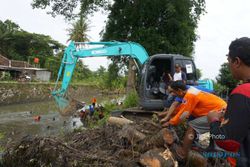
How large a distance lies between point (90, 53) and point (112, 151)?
6.66 metres

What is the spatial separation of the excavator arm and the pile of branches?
5.46 m

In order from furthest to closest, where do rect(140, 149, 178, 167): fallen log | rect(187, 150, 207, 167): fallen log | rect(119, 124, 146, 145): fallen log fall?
rect(119, 124, 146, 145): fallen log, rect(187, 150, 207, 167): fallen log, rect(140, 149, 178, 167): fallen log

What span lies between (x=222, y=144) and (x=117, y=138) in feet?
13.7

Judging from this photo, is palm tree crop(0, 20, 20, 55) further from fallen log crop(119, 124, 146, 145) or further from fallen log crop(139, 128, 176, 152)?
fallen log crop(139, 128, 176, 152)

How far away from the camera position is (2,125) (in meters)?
14.1

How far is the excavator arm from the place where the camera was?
37.5ft

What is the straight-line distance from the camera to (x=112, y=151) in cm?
573

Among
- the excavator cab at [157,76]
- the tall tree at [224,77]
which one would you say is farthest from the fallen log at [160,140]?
the tall tree at [224,77]

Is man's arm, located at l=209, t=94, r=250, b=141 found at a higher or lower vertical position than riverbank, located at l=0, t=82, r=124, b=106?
higher

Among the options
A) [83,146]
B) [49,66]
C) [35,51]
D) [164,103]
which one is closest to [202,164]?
[83,146]

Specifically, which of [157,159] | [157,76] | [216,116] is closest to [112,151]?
[157,159]

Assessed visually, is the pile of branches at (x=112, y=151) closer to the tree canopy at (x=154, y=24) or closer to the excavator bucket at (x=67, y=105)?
the excavator bucket at (x=67, y=105)

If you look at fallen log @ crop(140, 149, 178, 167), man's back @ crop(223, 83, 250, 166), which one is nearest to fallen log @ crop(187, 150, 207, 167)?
fallen log @ crop(140, 149, 178, 167)

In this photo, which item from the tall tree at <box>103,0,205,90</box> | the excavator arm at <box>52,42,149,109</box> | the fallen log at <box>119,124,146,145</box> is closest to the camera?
the fallen log at <box>119,124,146,145</box>
